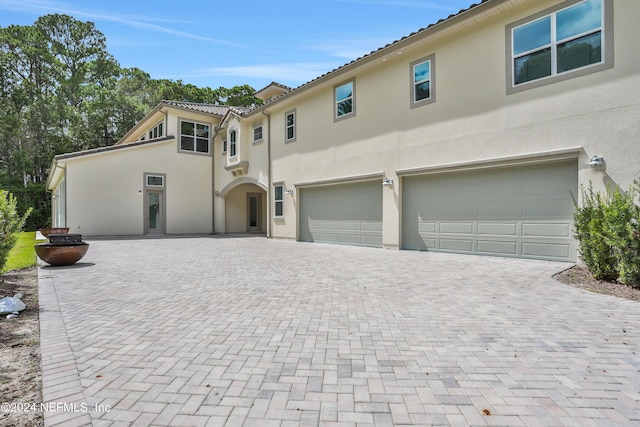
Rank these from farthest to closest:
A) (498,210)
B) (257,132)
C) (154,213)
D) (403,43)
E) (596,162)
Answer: (154,213) < (257,132) < (403,43) < (498,210) < (596,162)

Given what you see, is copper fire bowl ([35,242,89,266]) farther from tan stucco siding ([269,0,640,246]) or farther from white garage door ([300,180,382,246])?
tan stucco siding ([269,0,640,246])

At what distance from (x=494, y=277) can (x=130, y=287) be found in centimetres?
711

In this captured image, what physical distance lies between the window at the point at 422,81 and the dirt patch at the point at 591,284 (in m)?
6.03

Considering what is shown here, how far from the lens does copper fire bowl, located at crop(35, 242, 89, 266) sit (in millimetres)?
8211

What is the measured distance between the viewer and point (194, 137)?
66.0 ft

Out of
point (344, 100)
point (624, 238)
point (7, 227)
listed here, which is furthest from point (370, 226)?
point (7, 227)

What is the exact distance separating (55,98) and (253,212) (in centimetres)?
2309

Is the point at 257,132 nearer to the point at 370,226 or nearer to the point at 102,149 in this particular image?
the point at 102,149

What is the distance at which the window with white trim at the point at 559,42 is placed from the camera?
7.27 metres

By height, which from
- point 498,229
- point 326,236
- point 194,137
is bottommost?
point 326,236

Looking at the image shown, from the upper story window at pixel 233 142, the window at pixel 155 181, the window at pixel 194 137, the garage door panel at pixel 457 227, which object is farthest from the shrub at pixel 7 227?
the window at pixel 194 137

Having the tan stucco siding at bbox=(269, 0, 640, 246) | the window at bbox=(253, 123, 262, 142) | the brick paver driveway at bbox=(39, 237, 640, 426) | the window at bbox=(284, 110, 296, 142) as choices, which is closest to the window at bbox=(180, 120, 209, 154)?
the window at bbox=(253, 123, 262, 142)

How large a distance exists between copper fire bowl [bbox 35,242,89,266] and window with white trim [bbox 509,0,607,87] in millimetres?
12197

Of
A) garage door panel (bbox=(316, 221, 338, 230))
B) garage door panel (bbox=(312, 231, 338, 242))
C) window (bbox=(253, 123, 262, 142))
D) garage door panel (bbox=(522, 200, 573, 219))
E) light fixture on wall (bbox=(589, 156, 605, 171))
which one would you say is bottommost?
garage door panel (bbox=(312, 231, 338, 242))
